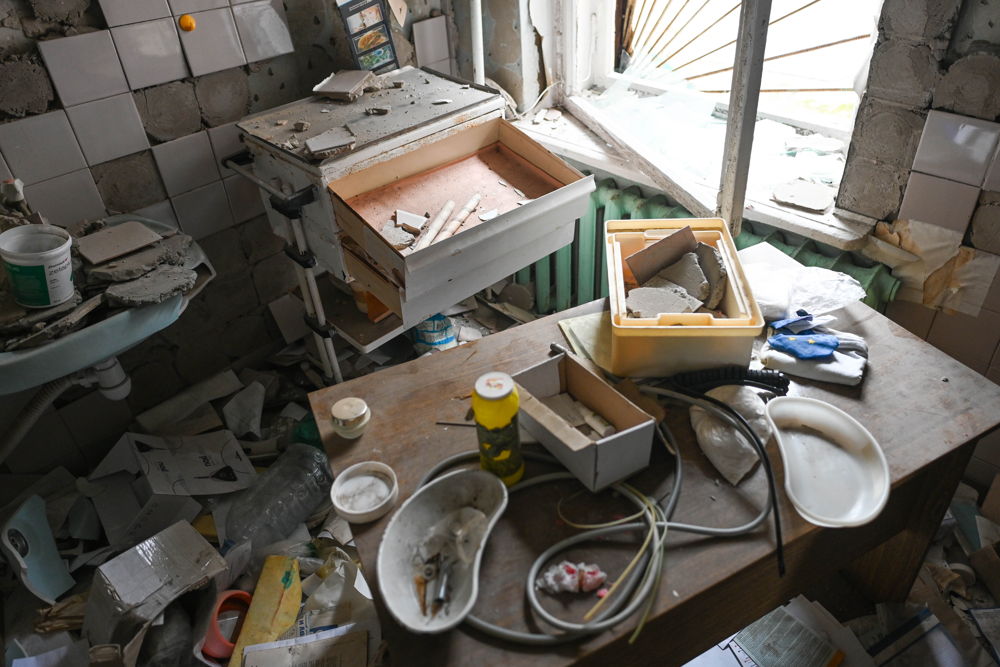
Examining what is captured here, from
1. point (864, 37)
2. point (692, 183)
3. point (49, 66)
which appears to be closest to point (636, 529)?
point (692, 183)

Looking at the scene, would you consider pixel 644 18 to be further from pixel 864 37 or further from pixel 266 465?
pixel 266 465

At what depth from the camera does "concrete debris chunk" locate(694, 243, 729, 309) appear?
1348 mm

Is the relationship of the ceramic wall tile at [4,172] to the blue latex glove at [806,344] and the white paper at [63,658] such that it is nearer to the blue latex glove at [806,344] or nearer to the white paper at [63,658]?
the white paper at [63,658]

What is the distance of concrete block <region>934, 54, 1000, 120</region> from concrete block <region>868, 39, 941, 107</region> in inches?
1.2

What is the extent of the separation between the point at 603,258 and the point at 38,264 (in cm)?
166

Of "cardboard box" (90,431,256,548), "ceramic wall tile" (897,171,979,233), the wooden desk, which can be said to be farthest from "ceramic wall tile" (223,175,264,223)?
"ceramic wall tile" (897,171,979,233)

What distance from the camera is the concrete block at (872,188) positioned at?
1.70 metres

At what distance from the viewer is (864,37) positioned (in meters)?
1.90

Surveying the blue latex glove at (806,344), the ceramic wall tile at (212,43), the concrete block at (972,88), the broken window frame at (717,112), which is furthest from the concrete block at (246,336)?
the concrete block at (972,88)

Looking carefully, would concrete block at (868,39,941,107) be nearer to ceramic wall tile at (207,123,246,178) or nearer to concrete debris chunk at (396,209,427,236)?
concrete debris chunk at (396,209,427,236)

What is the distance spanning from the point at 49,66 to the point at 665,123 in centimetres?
179

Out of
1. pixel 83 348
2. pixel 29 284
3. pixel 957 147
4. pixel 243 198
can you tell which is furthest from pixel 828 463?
pixel 243 198

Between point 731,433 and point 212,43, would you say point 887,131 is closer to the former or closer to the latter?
point 731,433

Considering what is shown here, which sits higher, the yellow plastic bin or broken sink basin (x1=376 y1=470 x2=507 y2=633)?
the yellow plastic bin
